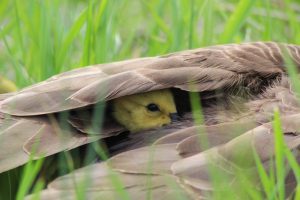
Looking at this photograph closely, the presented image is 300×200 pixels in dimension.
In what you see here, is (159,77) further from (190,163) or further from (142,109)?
(190,163)

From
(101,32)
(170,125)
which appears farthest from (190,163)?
(101,32)

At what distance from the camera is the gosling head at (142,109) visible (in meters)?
2.87

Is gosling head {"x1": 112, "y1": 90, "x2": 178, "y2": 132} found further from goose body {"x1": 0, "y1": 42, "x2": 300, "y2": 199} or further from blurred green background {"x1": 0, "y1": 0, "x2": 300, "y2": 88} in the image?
blurred green background {"x1": 0, "y1": 0, "x2": 300, "y2": 88}

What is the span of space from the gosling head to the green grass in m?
0.93

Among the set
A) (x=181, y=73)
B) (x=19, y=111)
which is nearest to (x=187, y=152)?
(x=181, y=73)

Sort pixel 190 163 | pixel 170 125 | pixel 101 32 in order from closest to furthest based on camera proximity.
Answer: pixel 190 163
pixel 170 125
pixel 101 32

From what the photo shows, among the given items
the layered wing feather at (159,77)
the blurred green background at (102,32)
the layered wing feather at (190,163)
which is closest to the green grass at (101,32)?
the blurred green background at (102,32)

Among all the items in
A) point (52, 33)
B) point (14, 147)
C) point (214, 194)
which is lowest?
point (214, 194)

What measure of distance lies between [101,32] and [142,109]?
44.2 inches

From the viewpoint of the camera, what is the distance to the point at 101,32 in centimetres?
395

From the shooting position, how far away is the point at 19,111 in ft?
9.23

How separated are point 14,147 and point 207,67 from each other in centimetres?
67

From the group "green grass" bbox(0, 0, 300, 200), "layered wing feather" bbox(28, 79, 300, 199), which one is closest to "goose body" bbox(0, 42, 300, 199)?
"layered wing feather" bbox(28, 79, 300, 199)

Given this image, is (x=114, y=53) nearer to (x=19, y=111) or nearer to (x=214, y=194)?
(x=19, y=111)
